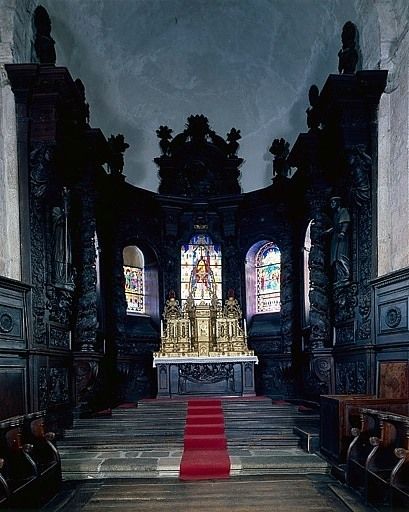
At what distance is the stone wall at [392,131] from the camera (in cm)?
701

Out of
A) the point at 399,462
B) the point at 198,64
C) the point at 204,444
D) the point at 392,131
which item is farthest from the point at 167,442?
the point at 198,64

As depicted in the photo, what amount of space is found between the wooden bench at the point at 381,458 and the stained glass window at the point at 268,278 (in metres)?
6.63

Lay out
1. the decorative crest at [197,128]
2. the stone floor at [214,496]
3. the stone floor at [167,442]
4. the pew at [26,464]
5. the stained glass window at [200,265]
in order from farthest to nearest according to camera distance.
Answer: the decorative crest at [197,128]
the stained glass window at [200,265]
the stone floor at [167,442]
the stone floor at [214,496]
the pew at [26,464]

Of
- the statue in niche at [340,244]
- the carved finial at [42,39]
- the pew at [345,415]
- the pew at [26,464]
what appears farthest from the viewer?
the carved finial at [42,39]

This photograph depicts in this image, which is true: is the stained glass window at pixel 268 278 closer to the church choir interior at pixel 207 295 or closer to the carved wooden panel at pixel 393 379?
the church choir interior at pixel 207 295

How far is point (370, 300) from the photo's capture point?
24.2 ft

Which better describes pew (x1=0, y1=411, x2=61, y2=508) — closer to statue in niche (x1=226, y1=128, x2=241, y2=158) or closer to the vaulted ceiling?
the vaulted ceiling

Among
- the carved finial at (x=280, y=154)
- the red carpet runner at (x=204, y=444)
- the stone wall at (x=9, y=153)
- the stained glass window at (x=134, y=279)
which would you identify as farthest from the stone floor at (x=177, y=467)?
the carved finial at (x=280, y=154)

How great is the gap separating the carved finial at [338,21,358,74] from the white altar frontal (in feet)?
16.1

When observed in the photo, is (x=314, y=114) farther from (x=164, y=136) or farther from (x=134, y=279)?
(x=134, y=279)

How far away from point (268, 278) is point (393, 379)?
6244 millimetres

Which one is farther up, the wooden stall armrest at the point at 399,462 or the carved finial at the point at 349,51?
the carved finial at the point at 349,51

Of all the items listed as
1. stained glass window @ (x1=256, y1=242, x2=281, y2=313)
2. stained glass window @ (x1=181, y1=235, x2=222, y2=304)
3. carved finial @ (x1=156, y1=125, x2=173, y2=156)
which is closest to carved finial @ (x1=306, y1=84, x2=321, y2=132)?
stained glass window @ (x1=256, y1=242, x2=281, y2=313)

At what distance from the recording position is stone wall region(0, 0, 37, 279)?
7223 millimetres
